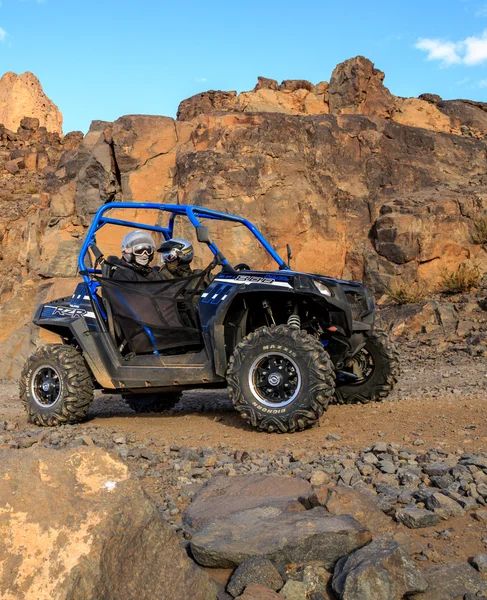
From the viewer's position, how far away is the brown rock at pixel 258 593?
2316 mm

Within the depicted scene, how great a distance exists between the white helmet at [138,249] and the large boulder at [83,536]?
4178mm

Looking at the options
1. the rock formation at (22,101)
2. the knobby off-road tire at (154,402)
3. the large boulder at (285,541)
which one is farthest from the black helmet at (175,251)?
the rock formation at (22,101)

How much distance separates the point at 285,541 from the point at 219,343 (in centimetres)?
335

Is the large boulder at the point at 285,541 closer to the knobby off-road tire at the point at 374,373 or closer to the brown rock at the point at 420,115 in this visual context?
the knobby off-road tire at the point at 374,373

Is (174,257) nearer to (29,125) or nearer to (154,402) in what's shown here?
(154,402)

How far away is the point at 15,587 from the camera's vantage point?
6.46 ft

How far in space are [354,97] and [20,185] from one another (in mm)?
34920

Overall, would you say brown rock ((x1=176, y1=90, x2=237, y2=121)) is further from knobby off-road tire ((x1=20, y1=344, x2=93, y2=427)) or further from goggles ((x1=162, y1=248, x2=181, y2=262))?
knobby off-road tire ((x1=20, y1=344, x2=93, y2=427))

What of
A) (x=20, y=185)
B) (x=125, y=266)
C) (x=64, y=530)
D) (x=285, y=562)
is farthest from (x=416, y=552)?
(x=20, y=185)

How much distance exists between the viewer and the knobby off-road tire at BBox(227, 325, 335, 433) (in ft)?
17.5

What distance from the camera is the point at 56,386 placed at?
6.77 meters

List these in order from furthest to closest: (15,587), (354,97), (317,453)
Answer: (354,97) < (317,453) < (15,587)

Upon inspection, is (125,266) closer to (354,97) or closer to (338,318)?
(338,318)

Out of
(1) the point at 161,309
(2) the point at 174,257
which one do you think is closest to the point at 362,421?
(1) the point at 161,309
